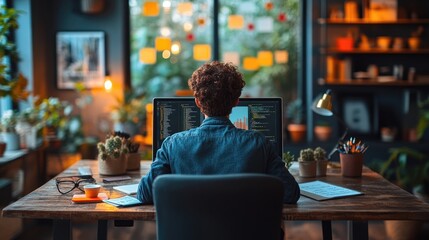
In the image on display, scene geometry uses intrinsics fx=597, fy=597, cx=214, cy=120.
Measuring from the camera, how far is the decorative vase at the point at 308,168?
2932 millimetres

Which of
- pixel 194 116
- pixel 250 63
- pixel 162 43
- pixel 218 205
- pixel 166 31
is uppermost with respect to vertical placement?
pixel 166 31

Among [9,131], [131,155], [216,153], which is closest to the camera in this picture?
[216,153]

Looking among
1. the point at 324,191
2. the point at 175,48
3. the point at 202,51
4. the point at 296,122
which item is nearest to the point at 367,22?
the point at 296,122

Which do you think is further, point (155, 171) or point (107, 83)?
point (107, 83)

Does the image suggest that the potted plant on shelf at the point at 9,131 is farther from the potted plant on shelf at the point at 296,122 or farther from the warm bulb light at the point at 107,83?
the potted plant on shelf at the point at 296,122

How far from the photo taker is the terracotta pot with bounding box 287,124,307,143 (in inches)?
234

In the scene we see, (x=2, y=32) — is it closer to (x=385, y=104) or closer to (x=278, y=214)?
(x=278, y=214)

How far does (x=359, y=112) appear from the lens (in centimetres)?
601

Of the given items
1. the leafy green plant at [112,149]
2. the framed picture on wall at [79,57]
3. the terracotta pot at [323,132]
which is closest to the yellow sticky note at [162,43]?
the framed picture on wall at [79,57]

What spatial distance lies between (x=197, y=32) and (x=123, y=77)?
901 mm

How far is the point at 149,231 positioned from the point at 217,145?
2597 mm

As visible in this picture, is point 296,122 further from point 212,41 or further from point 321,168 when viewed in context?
point 321,168

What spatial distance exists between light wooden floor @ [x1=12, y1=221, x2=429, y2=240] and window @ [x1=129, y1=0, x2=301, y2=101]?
1781 mm

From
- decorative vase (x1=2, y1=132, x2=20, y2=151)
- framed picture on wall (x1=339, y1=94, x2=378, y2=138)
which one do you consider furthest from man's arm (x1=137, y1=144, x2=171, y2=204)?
framed picture on wall (x1=339, y1=94, x2=378, y2=138)
